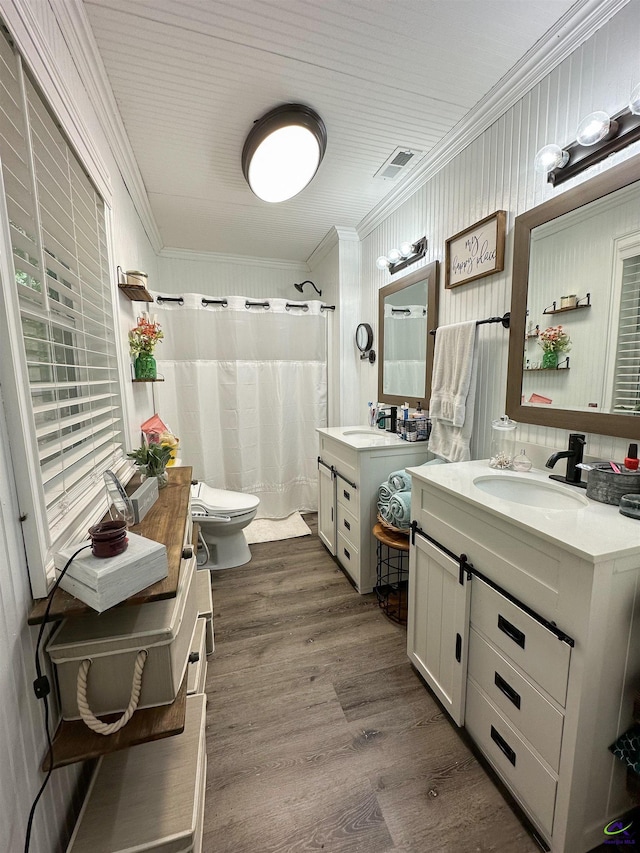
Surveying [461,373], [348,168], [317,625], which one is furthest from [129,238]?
[317,625]

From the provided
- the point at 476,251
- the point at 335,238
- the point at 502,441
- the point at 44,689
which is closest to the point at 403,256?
the point at 476,251

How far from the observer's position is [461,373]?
1.70 m

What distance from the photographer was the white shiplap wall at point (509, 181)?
1.11m

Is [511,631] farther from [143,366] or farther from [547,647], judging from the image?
[143,366]

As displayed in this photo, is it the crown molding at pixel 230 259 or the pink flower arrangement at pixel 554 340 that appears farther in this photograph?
the crown molding at pixel 230 259

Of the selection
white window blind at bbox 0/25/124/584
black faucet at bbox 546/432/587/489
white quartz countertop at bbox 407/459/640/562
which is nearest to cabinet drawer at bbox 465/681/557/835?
white quartz countertop at bbox 407/459/640/562

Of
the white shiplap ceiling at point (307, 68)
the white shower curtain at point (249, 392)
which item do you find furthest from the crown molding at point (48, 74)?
the white shower curtain at point (249, 392)

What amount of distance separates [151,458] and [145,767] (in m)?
0.97

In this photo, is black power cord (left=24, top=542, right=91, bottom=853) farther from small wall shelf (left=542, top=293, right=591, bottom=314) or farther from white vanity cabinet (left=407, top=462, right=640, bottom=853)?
small wall shelf (left=542, top=293, right=591, bottom=314)

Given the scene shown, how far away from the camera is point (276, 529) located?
2.93 meters

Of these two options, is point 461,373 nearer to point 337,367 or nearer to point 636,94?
point 636,94

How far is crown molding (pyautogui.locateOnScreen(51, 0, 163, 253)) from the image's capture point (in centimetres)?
109

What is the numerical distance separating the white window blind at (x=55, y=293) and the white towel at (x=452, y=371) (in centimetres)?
155

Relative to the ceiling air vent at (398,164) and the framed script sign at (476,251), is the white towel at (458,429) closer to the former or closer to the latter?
the framed script sign at (476,251)
